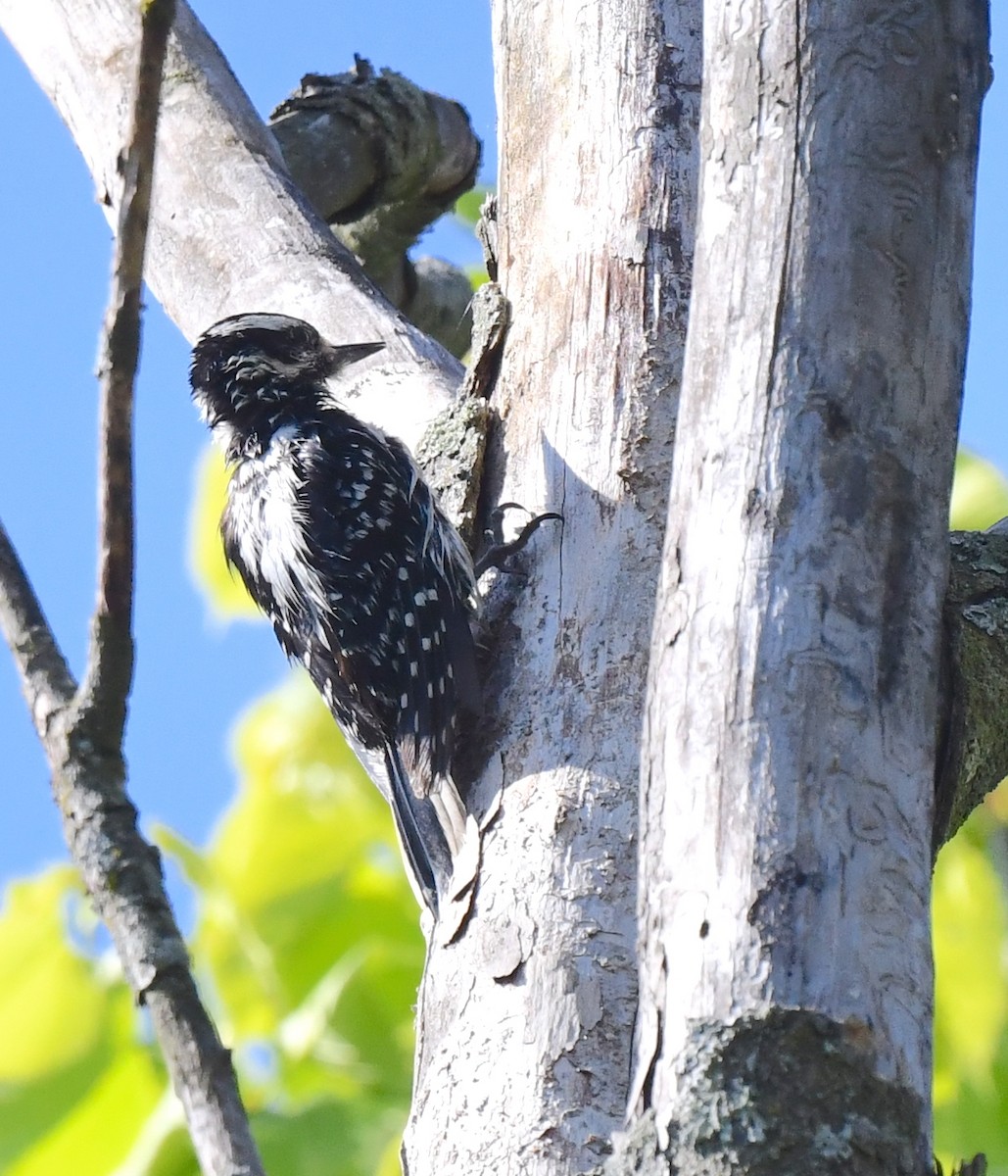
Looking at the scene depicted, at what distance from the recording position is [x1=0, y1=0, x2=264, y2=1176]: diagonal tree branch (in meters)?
1.67

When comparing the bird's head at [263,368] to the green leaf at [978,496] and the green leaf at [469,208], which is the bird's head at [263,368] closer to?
the green leaf at [978,496]

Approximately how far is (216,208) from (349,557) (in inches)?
41.0

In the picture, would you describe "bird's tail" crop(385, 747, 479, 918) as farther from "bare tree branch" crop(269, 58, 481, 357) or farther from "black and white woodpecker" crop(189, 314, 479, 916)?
"bare tree branch" crop(269, 58, 481, 357)

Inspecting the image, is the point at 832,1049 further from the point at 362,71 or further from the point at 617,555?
the point at 362,71

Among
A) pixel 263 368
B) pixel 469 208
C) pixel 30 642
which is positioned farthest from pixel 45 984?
pixel 469 208

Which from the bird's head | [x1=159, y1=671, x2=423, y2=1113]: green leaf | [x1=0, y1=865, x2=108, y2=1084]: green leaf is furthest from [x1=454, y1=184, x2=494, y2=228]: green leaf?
[x1=0, y1=865, x2=108, y2=1084]: green leaf

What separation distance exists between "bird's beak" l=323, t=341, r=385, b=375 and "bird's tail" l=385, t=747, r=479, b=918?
98cm

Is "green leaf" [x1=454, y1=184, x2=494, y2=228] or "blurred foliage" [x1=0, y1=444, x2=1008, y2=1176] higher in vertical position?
"green leaf" [x1=454, y1=184, x2=494, y2=228]

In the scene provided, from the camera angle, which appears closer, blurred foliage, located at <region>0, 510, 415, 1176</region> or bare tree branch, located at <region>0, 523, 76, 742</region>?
bare tree branch, located at <region>0, 523, 76, 742</region>

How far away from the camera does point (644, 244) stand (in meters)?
2.94

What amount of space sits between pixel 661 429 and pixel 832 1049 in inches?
53.4

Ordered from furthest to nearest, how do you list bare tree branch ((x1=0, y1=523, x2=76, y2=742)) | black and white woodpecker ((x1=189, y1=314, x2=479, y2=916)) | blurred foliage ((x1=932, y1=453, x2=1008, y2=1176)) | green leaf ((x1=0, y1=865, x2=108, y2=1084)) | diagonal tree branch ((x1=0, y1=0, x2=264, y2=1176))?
blurred foliage ((x1=932, y1=453, x2=1008, y2=1176)) < green leaf ((x1=0, y1=865, x2=108, y2=1084)) < black and white woodpecker ((x1=189, y1=314, x2=479, y2=916)) < bare tree branch ((x1=0, y1=523, x2=76, y2=742)) < diagonal tree branch ((x1=0, y1=0, x2=264, y2=1176))

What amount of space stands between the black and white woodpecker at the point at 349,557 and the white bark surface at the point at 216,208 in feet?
0.36

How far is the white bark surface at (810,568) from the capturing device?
175 cm
